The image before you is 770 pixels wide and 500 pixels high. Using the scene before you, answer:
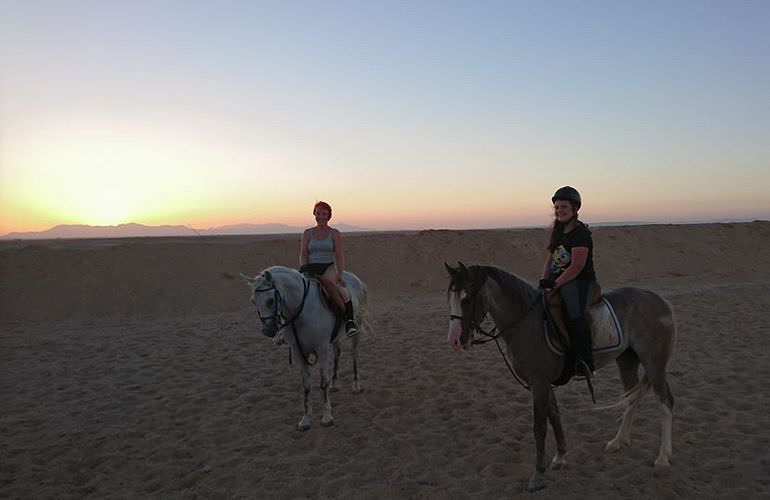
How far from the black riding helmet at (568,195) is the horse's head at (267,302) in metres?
3.15

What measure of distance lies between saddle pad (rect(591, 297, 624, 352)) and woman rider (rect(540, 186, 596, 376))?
0.73 ft

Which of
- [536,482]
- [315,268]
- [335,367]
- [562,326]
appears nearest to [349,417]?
[335,367]

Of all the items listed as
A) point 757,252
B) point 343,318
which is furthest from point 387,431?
point 757,252

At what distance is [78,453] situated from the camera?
5.41 metres

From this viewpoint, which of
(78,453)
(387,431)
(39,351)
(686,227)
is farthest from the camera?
(686,227)

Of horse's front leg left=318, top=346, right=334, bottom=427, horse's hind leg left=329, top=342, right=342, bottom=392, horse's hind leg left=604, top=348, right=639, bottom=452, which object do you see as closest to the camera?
horse's hind leg left=604, top=348, right=639, bottom=452

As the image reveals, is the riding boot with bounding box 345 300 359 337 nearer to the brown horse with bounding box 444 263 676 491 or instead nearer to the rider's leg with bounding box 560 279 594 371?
the brown horse with bounding box 444 263 676 491

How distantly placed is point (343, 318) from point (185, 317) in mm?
10402

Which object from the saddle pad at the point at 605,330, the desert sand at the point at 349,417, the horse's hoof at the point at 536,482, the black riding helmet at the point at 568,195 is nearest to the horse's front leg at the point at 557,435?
the desert sand at the point at 349,417

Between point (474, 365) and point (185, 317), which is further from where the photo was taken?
point (185, 317)

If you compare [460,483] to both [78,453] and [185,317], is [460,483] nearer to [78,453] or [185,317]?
[78,453]

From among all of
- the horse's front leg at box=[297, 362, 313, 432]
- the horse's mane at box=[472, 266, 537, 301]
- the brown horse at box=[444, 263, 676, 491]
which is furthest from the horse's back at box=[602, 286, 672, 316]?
the horse's front leg at box=[297, 362, 313, 432]

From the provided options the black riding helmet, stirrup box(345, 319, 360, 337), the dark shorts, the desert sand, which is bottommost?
the desert sand

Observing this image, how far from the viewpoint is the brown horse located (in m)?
4.24
